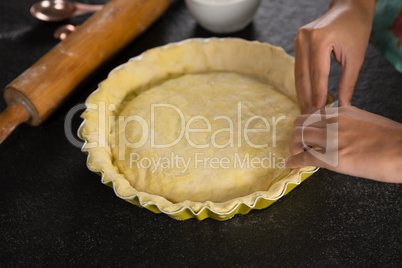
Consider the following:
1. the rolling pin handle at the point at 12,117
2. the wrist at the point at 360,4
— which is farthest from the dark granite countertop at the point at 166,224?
the wrist at the point at 360,4

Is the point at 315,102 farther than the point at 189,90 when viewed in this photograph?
No

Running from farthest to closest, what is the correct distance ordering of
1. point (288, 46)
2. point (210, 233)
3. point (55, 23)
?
point (55, 23) < point (288, 46) < point (210, 233)

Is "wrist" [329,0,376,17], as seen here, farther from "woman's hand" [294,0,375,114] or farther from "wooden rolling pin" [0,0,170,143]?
"wooden rolling pin" [0,0,170,143]

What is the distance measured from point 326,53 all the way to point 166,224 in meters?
0.64

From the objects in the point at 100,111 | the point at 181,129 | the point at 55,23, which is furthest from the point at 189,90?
the point at 55,23

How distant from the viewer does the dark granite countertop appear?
1121 millimetres

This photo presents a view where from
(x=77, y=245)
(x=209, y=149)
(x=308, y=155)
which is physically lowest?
(x=77, y=245)

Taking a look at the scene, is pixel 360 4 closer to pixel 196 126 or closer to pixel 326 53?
pixel 326 53

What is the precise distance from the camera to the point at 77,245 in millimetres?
1171

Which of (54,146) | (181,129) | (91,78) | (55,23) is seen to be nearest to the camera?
(181,129)

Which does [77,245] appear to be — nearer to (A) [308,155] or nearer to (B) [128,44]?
(A) [308,155]

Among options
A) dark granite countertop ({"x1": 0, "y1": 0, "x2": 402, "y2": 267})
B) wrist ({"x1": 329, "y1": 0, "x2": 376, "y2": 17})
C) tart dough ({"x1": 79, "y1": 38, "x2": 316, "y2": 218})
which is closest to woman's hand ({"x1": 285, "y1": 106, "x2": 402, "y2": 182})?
tart dough ({"x1": 79, "y1": 38, "x2": 316, "y2": 218})

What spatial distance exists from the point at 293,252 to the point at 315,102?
1.32ft

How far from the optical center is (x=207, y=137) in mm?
1299
